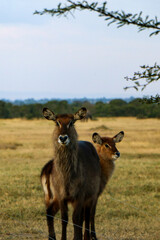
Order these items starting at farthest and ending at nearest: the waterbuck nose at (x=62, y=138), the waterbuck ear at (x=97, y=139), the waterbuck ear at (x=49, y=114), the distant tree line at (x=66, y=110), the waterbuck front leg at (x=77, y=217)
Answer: the distant tree line at (x=66, y=110) → the waterbuck ear at (x=97, y=139) → the waterbuck ear at (x=49, y=114) → the waterbuck front leg at (x=77, y=217) → the waterbuck nose at (x=62, y=138)

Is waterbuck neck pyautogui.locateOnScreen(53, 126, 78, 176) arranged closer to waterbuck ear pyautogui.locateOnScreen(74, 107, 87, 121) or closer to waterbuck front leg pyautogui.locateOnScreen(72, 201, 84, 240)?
waterbuck ear pyautogui.locateOnScreen(74, 107, 87, 121)

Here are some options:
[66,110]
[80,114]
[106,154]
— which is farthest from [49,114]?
[66,110]

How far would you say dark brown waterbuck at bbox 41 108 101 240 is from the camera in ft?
18.0

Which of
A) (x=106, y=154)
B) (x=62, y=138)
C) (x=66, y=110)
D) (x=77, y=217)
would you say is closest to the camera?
(x=62, y=138)

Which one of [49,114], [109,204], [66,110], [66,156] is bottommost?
[109,204]

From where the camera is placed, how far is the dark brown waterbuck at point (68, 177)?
18.0ft

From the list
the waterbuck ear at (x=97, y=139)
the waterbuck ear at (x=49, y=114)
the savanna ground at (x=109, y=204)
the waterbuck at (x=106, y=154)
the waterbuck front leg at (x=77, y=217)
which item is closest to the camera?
the waterbuck front leg at (x=77, y=217)

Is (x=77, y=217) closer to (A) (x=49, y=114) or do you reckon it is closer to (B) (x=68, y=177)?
(B) (x=68, y=177)

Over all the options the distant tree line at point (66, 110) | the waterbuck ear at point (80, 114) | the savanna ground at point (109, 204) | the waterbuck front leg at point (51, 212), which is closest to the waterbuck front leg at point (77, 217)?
the waterbuck front leg at point (51, 212)

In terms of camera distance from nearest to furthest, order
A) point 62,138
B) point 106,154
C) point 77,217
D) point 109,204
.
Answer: point 62,138 < point 77,217 < point 106,154 < point 109,204

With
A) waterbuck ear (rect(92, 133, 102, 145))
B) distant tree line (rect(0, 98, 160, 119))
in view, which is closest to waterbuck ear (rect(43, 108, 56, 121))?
waterbuck ear (rect(92, 133, 102, 145))

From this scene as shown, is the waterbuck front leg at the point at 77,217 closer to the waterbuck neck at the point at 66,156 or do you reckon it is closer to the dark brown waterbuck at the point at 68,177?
the dark brown waterbuck at the point at 68,177

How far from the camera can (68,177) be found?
5.54 m

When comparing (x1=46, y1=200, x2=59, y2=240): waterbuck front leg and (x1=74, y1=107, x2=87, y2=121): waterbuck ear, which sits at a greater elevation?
(x1=74, y1=107, x2=87, y2=121): waterbuck ear
